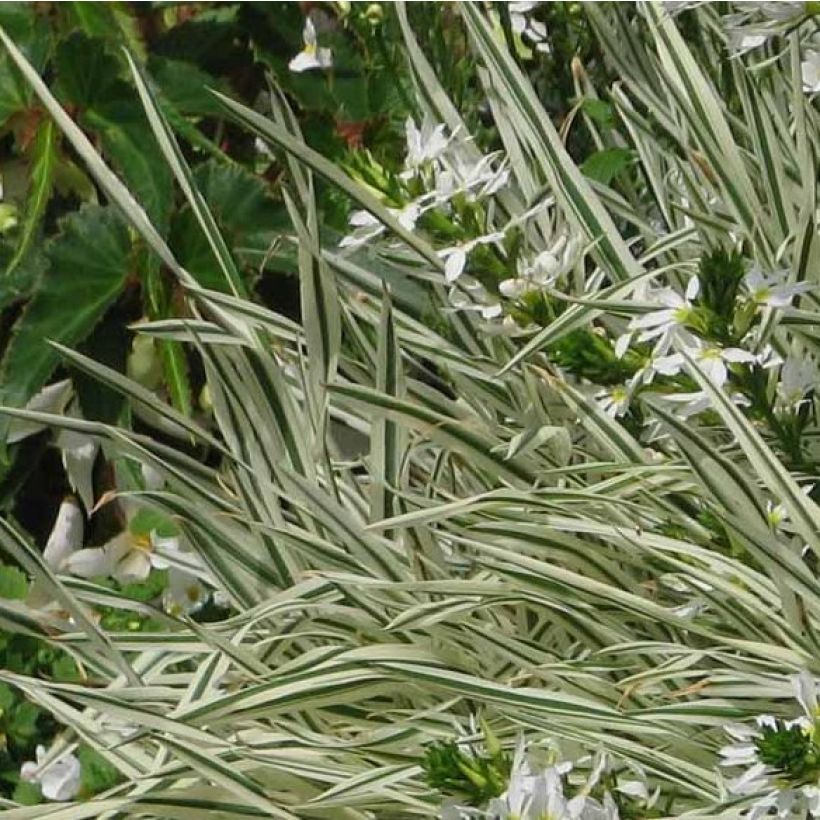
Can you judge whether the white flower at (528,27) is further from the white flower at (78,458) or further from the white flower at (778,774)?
the white flower at (778,774)

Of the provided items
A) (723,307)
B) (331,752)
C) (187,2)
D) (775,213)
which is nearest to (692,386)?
(723,307)

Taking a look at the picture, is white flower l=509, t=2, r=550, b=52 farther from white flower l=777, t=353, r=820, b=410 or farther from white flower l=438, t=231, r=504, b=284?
white flower l=777, t=353, r=820, b=410

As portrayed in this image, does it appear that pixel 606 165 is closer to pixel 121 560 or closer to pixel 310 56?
pixel 310 56

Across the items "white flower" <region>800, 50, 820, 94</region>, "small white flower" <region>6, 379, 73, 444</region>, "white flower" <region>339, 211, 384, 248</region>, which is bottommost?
"small white flower" <region>6, 379, 73, 444</region>

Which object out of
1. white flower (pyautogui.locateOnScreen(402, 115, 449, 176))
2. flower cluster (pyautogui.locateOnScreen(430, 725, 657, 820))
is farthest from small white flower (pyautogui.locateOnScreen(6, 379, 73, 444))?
flower cluster (pyautogui.locateOnScreen(430, 725, 657, 820))

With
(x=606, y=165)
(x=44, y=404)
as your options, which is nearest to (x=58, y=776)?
(x=44, y=404)

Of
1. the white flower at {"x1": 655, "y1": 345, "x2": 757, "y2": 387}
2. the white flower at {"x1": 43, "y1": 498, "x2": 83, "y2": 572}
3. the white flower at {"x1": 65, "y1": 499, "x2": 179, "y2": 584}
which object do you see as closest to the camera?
Answer: the white flower at {"x1": 655, "y1": 345, "x2": 757, "y2": 387}

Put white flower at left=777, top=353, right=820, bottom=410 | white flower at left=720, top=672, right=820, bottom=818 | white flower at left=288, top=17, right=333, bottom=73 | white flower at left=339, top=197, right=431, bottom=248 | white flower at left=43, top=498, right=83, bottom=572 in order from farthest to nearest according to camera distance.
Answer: white flower at left=288, top=17, right=333, bottom=73 < white flower at left=43, top=498, right=83, bottom=572 < white flower at left=339, top=197, right=431, bottom=248 < white flower at left=777, top=353, right=820, bottom=410 < white flower at left=720, top=672, right=820, bottom=818
